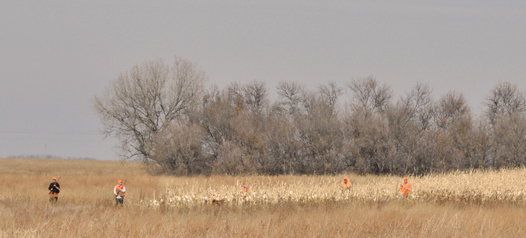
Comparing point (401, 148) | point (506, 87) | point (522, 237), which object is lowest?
point (522, 237)

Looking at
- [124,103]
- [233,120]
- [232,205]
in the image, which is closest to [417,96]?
[233,120]

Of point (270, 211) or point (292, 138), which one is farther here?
point (292, 138)

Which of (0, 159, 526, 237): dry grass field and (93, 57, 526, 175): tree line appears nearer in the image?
(0, 159, 526, 237): dry grass field

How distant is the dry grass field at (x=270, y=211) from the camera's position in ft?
33.8

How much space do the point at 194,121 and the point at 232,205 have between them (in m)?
28.7

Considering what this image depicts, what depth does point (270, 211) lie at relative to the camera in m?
14.8

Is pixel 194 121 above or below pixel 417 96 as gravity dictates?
below

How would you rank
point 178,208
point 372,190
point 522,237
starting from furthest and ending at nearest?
point 372,190 < point 178,208 < point 522,237

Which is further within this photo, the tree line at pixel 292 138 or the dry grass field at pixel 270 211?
the tree line at pixel 292 138

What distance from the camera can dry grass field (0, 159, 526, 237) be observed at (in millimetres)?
10312

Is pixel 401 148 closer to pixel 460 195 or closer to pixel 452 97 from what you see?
pixel 452 97

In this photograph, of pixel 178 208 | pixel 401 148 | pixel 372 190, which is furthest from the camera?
pixel 401 148

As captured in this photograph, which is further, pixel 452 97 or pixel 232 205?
pixel 452 97

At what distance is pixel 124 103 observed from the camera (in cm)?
4456
